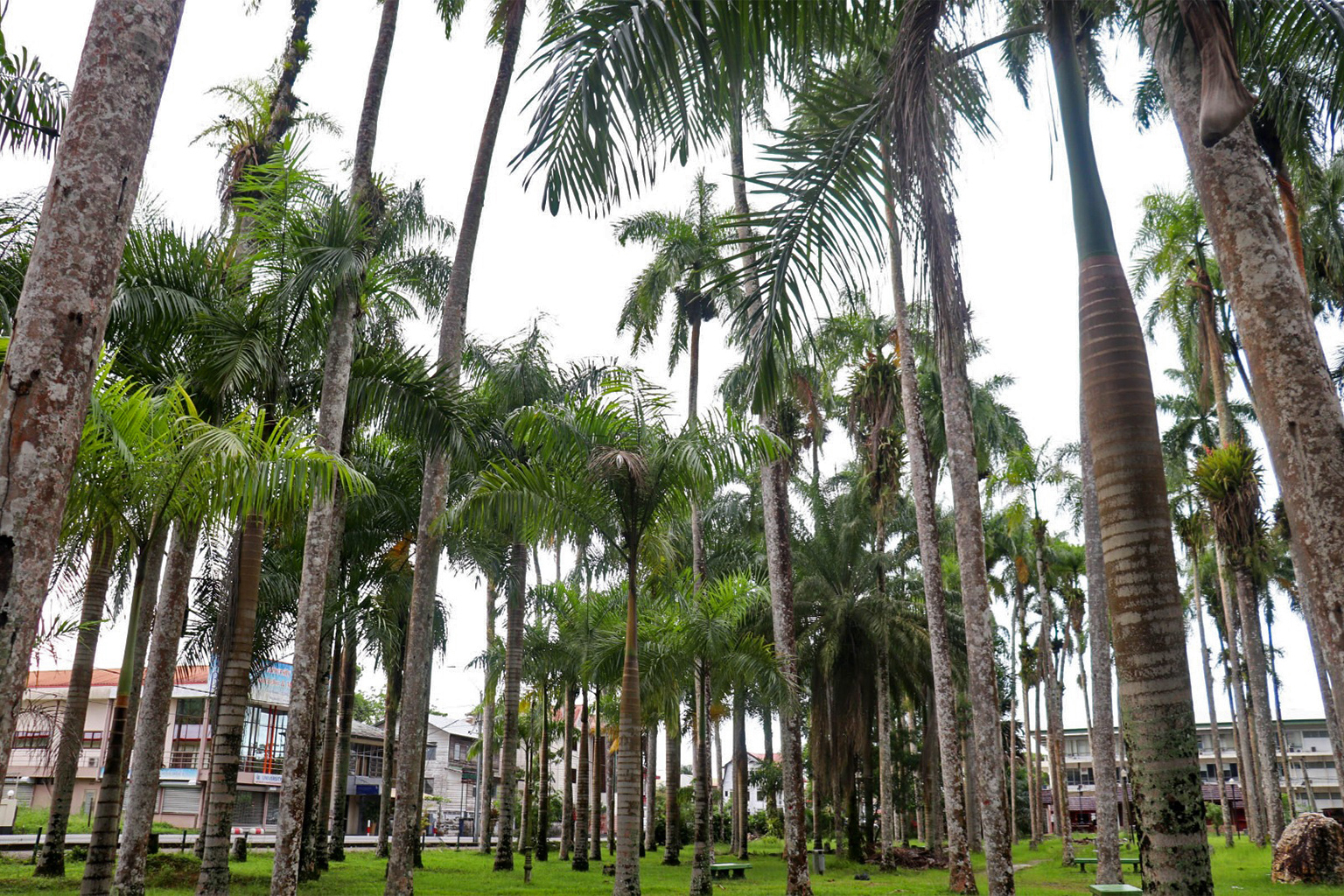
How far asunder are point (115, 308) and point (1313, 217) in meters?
23.7

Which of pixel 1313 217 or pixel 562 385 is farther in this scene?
pixel 562 385

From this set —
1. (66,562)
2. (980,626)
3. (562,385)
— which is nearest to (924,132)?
(66,562)

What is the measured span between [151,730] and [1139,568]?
11.3 m

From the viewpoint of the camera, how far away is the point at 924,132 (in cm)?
534

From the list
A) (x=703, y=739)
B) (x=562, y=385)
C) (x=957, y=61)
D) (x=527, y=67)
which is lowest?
(x=703, y=739)

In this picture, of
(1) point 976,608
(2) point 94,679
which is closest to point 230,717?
(1) point 976,608

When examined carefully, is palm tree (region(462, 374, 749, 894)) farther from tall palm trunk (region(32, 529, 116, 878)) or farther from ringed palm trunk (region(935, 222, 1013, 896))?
tall palm trunk (region(32, 529, 116, 878))

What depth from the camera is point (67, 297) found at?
157 inches

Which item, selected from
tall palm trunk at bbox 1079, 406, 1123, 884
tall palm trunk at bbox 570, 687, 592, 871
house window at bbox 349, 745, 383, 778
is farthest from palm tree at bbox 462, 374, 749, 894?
house window at bbox 349, 745, 383, 778

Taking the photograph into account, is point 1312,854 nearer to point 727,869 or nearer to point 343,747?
point 727,869

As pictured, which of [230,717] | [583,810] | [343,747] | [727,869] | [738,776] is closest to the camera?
[230,717]

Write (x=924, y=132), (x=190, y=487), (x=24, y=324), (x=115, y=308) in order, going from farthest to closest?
(x=115, y=308) → (x=190, y=487) → (x=924, y=132) → (x=24, y=324)

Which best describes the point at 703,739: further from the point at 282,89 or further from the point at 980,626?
the point at 282,89

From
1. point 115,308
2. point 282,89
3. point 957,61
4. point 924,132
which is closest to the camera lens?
point 924,132
